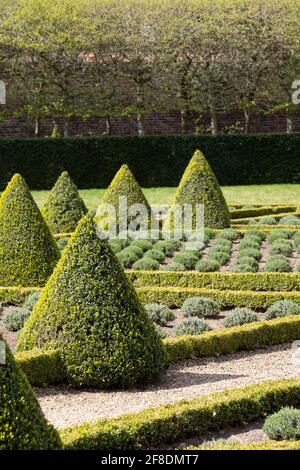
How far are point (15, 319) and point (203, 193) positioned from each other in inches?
277

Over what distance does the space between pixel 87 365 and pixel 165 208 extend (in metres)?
13.0

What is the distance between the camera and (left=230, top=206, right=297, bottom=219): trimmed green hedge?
1958 cm

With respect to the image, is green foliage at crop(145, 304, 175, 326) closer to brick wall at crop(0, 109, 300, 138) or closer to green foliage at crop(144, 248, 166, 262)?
green foliage at crop(144, 248, 166, 262)

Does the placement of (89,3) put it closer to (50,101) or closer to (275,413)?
(50,101)

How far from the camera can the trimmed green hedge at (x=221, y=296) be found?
35.7 ft

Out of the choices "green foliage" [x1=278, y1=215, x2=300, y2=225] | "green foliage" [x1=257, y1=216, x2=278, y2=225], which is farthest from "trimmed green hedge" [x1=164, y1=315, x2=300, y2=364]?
"green foliage" [x1=257, y1=216, x2=278, y2=225]

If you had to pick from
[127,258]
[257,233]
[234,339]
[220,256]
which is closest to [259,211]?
[257,233]

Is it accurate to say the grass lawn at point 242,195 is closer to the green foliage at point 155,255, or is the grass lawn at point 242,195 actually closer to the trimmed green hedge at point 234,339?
the green foliage at point 155,255

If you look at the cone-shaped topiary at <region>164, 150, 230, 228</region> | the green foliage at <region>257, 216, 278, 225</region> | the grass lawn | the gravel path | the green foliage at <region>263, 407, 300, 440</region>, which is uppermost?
the cone-shaped topiary at <region>164, 150, 230, 228</region>

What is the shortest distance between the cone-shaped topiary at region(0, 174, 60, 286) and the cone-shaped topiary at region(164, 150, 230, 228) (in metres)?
4.96

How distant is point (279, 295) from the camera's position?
35.7 feet

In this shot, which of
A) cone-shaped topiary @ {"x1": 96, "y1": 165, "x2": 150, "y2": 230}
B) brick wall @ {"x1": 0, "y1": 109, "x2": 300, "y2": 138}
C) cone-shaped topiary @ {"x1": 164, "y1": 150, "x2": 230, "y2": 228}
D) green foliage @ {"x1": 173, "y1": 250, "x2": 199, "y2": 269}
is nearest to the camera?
green foliage @ {"x1": 173, "y1": 250, "x2": 199, "y2": 269}

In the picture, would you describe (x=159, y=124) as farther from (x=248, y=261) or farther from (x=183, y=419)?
(x=183, y=419)

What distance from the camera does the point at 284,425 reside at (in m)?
6.33
